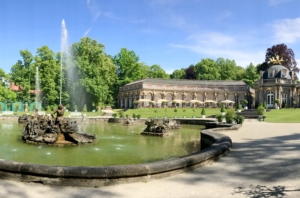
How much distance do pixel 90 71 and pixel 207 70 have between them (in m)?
41.8

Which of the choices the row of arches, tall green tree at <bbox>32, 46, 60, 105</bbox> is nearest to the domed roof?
the row of arches

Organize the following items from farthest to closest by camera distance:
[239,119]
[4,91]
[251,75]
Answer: [251,75] < [4,91] < [239,119]

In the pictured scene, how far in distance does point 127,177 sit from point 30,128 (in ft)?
30.0

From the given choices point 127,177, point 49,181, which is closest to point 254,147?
point 127,177

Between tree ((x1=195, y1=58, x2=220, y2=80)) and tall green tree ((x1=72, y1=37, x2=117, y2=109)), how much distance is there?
34.7 m

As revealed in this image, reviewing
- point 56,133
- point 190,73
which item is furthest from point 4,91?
point 190,73

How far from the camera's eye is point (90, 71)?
166ft

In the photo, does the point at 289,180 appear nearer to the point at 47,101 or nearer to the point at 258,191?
the point at 258,191

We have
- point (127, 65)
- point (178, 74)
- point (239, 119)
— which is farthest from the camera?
point (178, 74)

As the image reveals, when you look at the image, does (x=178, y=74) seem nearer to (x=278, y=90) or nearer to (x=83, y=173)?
(x=278, y=90)

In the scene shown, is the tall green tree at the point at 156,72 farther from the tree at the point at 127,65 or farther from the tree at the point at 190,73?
the tree at the point at 127,65

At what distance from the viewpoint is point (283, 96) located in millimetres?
51438

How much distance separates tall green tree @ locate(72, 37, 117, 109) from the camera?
5006 cm

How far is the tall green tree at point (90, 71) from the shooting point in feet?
164
